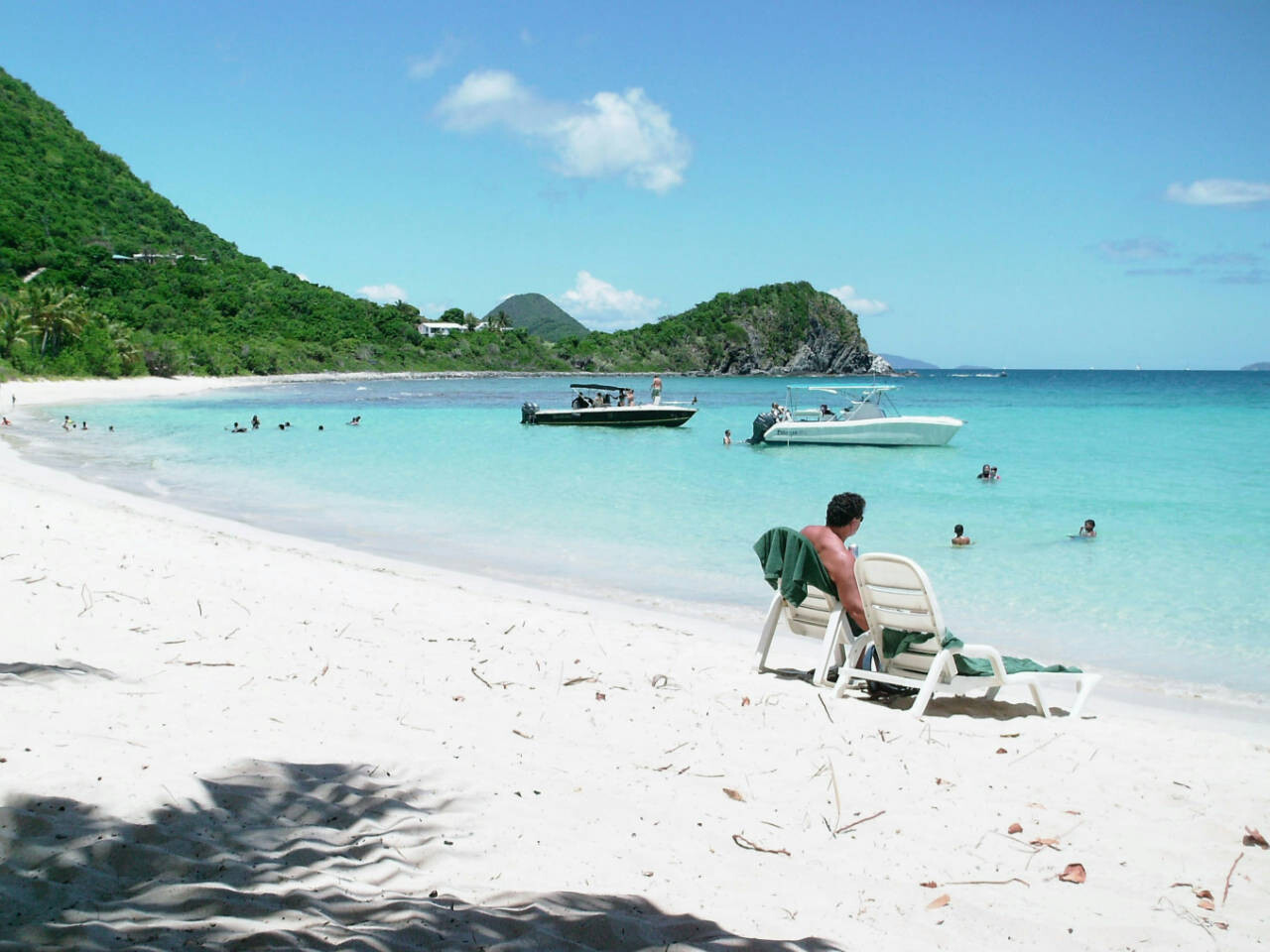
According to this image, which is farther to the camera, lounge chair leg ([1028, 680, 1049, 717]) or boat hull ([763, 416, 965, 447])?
boat hull ([763, 416, 965, 447])

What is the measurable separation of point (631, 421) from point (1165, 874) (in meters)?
33.7

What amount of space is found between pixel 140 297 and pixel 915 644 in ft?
338

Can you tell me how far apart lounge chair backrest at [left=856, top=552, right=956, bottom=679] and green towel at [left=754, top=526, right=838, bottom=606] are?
292 mm

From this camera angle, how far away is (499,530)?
45.5 ft

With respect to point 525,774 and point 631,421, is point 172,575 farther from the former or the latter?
point 631,421

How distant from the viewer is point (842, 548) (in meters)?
5.74

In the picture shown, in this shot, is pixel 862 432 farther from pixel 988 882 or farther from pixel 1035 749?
pixel 988 882

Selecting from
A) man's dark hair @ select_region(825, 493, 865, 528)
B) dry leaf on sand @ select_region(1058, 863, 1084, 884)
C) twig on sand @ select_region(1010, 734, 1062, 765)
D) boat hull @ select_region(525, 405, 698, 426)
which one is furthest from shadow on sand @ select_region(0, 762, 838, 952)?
boat hull @ select_region(525, 405, 698, 426)

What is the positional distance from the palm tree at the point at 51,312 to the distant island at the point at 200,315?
115 millimetres

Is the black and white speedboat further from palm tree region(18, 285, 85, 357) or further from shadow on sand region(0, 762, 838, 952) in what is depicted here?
palm tree region(18, 285, 85, 357)

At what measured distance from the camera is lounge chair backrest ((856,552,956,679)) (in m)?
5.19

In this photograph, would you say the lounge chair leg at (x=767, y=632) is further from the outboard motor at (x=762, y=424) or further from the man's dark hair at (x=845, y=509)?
the outboard motor at (x=762, y=424)

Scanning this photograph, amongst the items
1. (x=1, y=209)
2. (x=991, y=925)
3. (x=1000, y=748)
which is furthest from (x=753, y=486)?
(x=1, y=209)

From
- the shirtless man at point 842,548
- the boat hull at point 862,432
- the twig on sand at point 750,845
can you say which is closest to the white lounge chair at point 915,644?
the shirtless man at point 842,548
